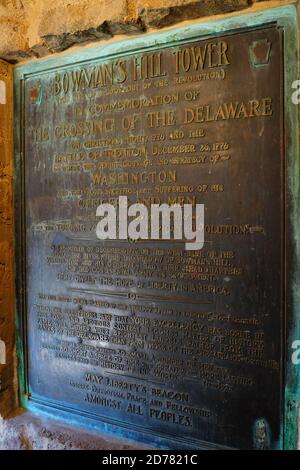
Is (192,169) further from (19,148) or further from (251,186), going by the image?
(19,148)

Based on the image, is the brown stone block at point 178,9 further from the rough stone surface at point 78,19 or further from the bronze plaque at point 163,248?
the bronze plaque at point 163,248

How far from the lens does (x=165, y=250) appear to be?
181 centimetres

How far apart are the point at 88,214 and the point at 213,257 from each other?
2.37 feet

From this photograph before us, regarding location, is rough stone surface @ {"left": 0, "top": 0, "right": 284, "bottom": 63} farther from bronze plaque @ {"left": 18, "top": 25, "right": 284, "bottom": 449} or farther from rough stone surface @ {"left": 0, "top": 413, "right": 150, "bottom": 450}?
rough stone surface @ {"left": 0, "top": 413, "right": 150, "bottom": 450}

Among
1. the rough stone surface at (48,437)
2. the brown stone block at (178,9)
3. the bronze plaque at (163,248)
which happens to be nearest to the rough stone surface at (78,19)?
the brown stone block at (178,9)

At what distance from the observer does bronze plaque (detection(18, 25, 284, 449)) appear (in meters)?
1.63

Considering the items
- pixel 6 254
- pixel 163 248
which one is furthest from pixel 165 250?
pixel 6 254

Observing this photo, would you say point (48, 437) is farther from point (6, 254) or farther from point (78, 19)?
point (78, 19)

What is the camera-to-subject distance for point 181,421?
1814 millimetres

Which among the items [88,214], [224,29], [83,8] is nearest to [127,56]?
[83,8]

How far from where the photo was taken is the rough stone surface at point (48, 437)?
6.37ft

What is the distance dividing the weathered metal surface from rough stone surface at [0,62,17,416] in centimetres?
13

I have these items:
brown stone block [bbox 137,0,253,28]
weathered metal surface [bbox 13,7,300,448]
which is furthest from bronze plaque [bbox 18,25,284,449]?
brown stone block [bbox 137,0,253,28]

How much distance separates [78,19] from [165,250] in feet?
4.12
